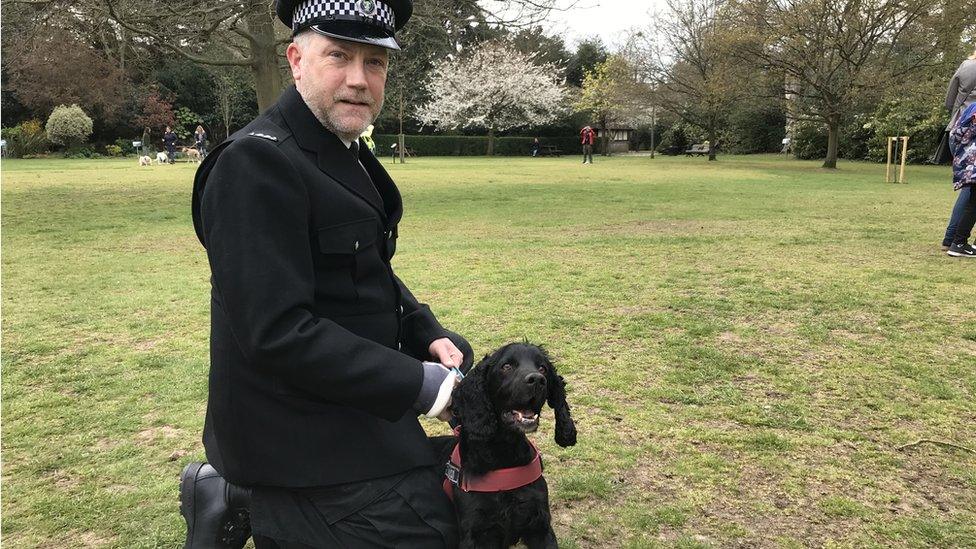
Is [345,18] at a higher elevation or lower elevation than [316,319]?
higher

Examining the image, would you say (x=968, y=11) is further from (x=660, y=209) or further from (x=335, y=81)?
(x=335, y=81)

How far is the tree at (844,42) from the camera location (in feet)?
84.3

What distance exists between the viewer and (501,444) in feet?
8.66

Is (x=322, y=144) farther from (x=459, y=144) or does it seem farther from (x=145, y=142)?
(x=459, y=144)

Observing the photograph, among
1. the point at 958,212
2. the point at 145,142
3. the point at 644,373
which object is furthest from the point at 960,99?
the point at 145,142

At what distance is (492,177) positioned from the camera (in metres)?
25.7

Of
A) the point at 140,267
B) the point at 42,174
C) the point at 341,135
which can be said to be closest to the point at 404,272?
the point at 140,267

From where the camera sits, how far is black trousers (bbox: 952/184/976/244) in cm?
848

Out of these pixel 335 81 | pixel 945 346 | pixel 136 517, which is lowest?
pixel 136 517

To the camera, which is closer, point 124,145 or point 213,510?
point 213,510

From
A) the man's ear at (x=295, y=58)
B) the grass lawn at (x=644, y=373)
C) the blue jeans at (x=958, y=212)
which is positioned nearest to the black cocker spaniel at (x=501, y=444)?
the grass lawn at (x=644, y=373)

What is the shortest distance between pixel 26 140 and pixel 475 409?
165 feet

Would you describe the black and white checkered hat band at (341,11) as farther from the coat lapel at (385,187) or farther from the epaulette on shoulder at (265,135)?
the coat lapel at (385,187)

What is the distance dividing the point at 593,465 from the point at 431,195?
15.4 metres
